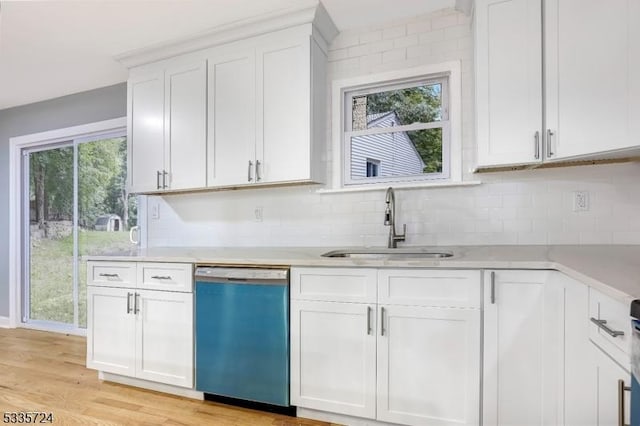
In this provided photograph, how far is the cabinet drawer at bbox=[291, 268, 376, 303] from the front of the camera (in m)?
1.83

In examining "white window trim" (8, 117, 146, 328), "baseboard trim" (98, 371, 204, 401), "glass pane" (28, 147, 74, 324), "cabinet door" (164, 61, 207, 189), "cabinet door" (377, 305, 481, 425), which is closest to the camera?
"cabinet door" (377, 305, 481, 425)

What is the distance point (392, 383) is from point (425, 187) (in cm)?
123

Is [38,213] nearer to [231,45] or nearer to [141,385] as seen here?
[141,385]

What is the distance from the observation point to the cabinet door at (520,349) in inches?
60.9

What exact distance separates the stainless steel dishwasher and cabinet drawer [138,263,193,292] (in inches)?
3.4

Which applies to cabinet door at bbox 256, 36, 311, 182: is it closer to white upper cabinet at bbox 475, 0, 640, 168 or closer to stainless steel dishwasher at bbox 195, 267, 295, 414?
stainless steel dishwasher at bbox 195, 267, 295, 414

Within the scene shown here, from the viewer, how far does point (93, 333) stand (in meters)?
2.54

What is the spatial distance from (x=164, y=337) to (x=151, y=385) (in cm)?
42

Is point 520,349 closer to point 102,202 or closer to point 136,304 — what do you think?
point 136,304

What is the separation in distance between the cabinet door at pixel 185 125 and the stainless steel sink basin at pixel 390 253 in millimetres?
1154

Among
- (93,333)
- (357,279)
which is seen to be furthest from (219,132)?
(93,333)

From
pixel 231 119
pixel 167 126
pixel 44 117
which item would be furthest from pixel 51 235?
pixel 231 119

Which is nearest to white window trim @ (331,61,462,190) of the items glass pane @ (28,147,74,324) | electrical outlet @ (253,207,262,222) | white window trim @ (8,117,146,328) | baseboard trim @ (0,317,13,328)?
electrical outlet @ (253,207,262,222)

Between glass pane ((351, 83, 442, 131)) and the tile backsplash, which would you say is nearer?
the tile backsplash
